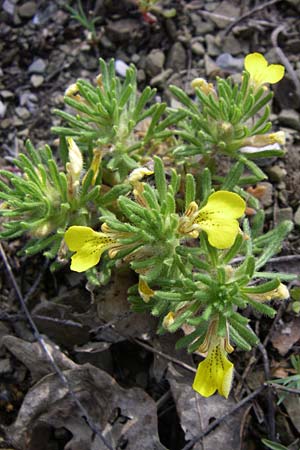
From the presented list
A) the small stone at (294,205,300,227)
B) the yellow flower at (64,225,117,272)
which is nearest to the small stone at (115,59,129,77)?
the small stone at (294,205,300,227)

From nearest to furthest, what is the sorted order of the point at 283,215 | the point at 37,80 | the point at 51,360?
the point at 51,360 < the point at 283,215 < the point at 37,80

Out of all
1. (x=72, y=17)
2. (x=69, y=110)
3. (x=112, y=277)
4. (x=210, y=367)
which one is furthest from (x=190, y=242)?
(x=72, y=17)

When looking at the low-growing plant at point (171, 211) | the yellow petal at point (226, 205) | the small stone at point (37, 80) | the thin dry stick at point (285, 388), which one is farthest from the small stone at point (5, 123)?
the thin dry stick at point (285, 388)

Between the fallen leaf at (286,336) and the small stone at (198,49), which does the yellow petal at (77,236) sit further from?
the small stone at (198,49)

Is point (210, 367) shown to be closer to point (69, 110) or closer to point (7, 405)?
point (7, 405)

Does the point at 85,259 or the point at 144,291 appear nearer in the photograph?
the point at 85,259

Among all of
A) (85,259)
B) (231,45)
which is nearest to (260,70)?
(231,45)

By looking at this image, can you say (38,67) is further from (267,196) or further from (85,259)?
(85,259)
